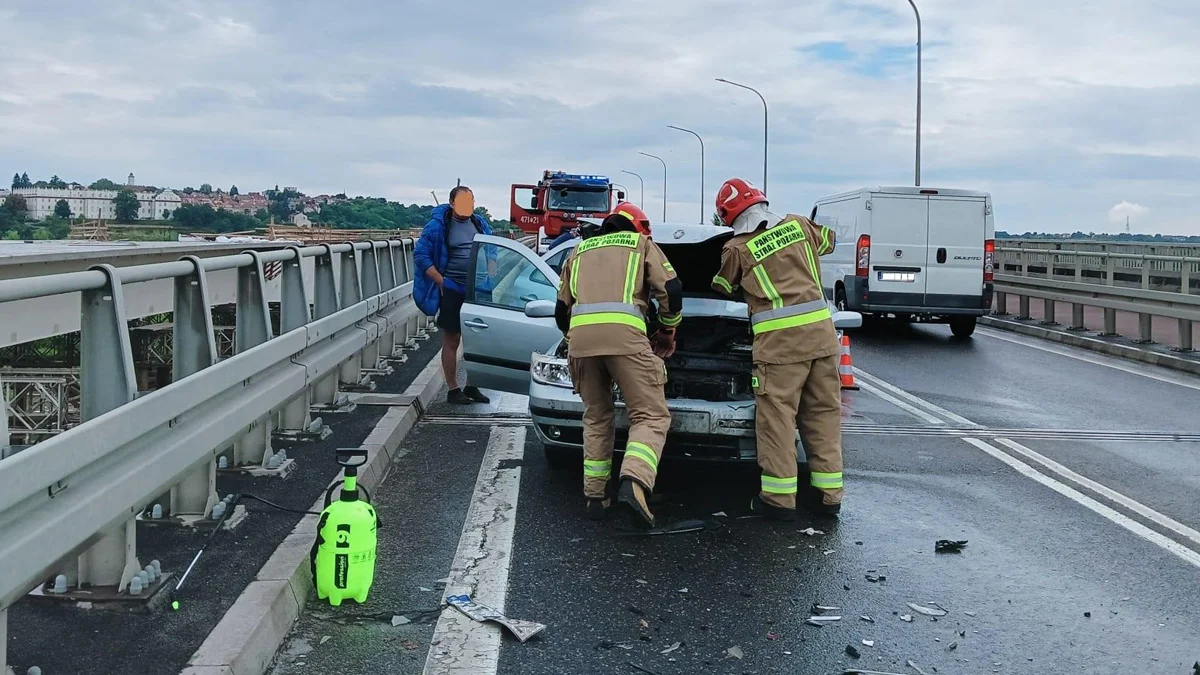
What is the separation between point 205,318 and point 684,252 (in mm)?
3552

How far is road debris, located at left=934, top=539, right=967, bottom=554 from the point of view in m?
5.99

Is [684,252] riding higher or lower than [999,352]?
higher

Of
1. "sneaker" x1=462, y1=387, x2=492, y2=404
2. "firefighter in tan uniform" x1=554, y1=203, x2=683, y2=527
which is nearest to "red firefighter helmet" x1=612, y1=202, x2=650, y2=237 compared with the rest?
"firefighter in tan uniform" x1=554, y1=203, x2=683, y2=527

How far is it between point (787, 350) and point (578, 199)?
97.4 feet

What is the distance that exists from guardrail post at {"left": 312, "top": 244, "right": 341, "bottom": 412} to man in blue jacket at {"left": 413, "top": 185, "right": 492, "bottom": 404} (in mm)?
1340

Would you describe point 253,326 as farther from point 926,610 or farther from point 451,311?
point 926,610

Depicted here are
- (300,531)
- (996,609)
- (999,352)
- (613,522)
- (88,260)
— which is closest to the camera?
(996,609)

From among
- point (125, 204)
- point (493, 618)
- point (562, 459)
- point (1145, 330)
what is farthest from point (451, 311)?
point (125, 204)

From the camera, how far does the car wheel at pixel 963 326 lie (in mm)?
18484

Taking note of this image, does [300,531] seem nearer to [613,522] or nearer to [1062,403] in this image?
[613,522]

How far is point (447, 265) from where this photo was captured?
10.4 m

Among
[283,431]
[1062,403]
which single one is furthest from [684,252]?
[1062,403]

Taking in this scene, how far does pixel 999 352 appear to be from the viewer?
16.5 meters

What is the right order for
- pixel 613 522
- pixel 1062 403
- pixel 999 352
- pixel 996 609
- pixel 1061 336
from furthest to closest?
pixel 1061 336
pixel 999 352
pixel 1062 403
pixel 613 522
pixel 996 609
